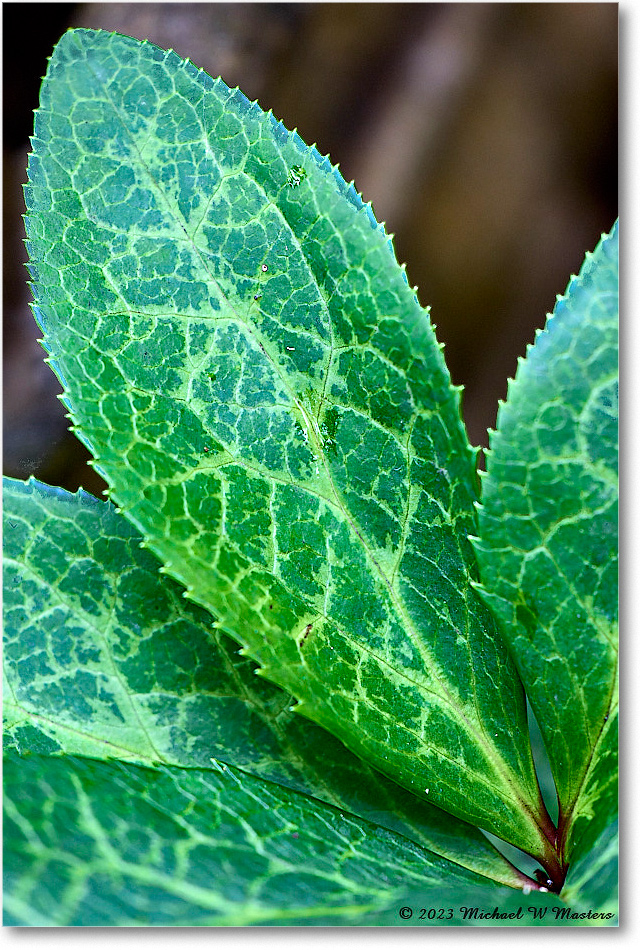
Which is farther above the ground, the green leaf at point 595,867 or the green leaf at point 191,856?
the green leaf at point 595,867

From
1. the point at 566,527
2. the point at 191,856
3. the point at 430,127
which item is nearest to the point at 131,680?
the point at 191,856

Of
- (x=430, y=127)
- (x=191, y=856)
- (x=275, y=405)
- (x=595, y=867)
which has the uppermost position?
(x=430, y=127)

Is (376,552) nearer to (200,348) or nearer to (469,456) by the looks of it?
(469,456)

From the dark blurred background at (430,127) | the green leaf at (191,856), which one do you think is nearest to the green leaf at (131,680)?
the green leaf at (191,856)

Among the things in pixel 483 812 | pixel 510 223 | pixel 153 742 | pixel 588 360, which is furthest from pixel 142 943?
pixel 510 223

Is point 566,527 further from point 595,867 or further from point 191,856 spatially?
point 191,856

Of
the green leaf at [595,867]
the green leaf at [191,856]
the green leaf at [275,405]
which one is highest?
the green leaf at [275,405]

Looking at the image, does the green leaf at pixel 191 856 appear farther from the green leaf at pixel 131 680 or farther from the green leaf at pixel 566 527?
the green leaf at pixel 566 527

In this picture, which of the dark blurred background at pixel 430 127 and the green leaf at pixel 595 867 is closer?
the green leaf at pixel 595 867
